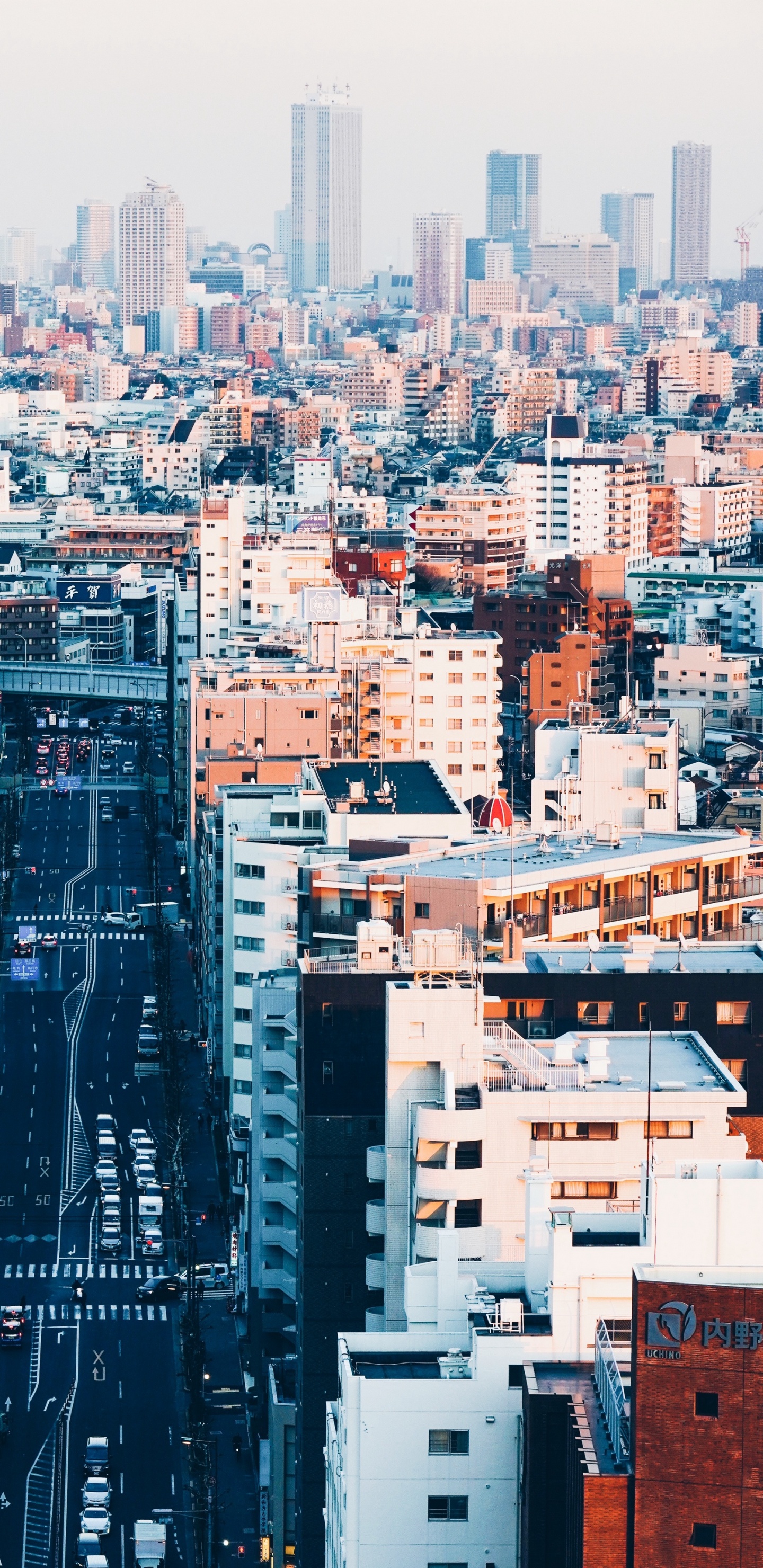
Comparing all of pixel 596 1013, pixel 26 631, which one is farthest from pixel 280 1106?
pixel 26 631

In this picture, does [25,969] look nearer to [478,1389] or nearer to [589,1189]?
[589,1189]

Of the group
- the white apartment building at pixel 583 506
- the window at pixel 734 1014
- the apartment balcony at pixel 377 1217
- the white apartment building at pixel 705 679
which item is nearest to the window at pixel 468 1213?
the apartment balcony at pixel 377 1217

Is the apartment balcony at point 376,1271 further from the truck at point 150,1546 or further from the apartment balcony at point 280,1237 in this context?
the apartment balcony at point 280,1237

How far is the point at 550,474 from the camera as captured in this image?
90.2 m

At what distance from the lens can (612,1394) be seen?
40.1 ft

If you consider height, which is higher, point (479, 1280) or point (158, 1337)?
point (479, 1280)

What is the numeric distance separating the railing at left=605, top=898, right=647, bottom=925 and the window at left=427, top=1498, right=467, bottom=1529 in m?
11.1

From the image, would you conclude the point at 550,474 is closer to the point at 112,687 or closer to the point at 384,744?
the point at 112,687

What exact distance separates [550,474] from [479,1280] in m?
75.9

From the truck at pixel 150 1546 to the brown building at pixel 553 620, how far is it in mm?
35068

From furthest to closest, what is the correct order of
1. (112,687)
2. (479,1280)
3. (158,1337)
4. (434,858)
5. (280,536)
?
(112,687)
(280,536)
(158,1337)
(434,858)
(479,1280)

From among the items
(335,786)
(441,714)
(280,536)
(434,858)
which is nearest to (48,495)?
(280,536)

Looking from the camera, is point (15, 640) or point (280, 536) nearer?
point (280, 536)

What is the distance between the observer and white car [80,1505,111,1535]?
23.2m
